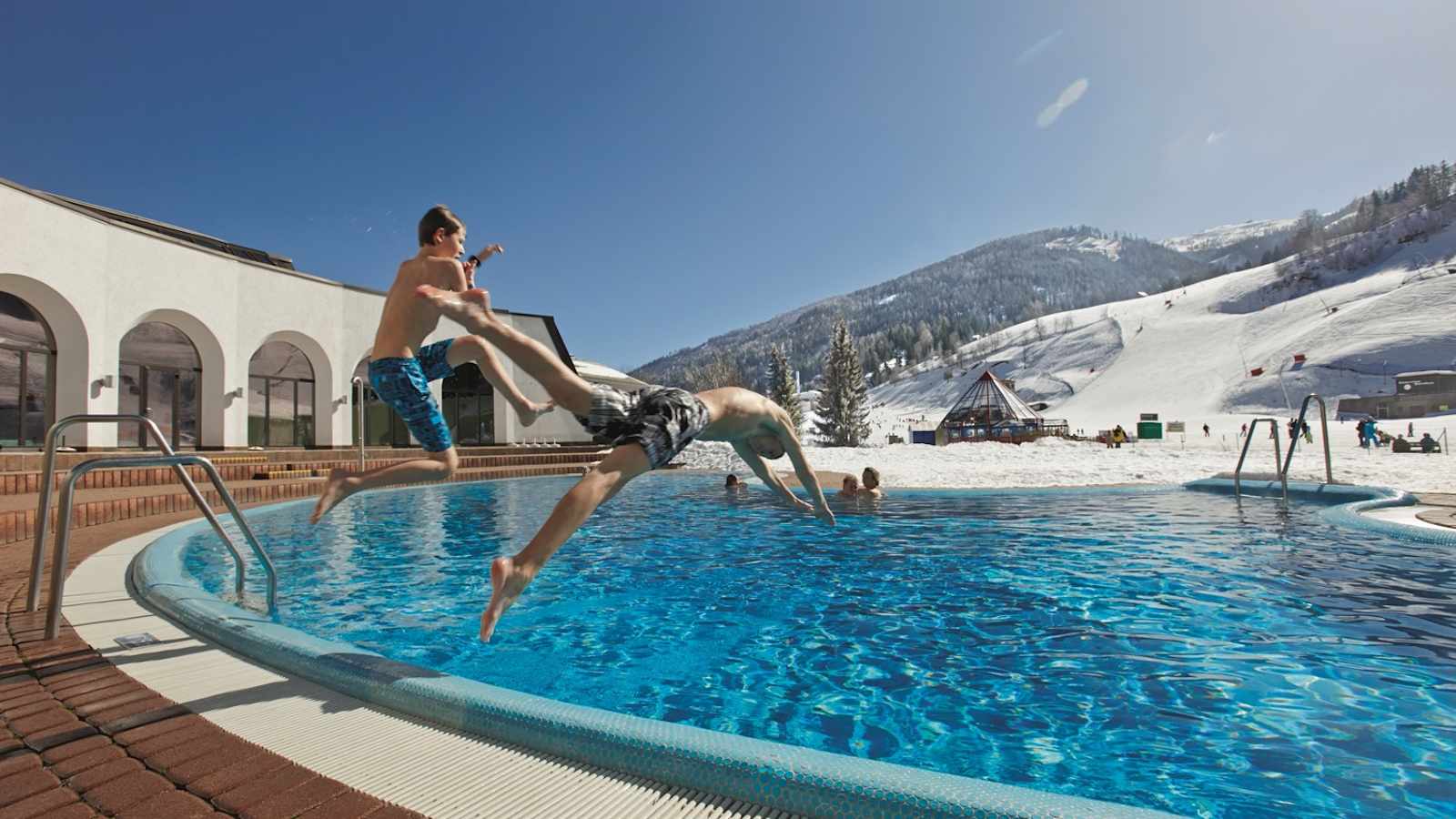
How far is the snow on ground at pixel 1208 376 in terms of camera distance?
19312mm

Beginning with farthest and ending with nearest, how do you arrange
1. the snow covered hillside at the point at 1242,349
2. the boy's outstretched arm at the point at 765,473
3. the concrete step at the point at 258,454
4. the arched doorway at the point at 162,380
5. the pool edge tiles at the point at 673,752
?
the snow covered hillside at the point at 1242,349
the arched doorway at the point at 162,380
the concrete step at the point at 258,454
the boy's outstretched arm at the point at 765,473
the pool edge tiles at the point at 673,752

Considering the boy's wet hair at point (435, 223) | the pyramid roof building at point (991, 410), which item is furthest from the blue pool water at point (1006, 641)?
the pyramid roof building at point (991, 410)

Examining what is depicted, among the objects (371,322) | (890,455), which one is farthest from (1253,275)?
(371,322)

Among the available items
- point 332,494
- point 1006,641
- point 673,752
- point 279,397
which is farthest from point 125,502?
point 279,397

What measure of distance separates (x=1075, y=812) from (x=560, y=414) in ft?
93.5

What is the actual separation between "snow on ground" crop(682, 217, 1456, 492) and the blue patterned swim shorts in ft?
49.9

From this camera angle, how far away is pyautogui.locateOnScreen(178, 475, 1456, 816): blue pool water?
3.11m

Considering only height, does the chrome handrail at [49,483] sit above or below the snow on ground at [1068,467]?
above

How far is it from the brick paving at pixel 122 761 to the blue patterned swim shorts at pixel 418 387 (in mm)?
1702

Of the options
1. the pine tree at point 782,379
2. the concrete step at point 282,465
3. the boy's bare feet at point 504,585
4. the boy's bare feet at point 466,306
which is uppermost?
the pine tree at point 782,379

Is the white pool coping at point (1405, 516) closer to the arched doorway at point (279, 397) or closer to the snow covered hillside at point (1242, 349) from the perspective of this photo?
the arched doorway at point (279, 397)

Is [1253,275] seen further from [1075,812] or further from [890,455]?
[1075,812]

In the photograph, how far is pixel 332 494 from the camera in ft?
13.3

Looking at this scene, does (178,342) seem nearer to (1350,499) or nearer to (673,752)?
(673,752)
